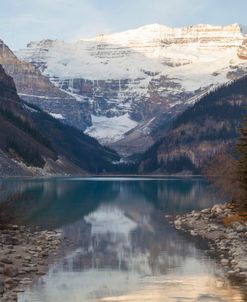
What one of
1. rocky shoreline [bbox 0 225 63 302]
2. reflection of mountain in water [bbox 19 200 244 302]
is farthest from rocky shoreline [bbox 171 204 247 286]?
rocky shoreline [bbox 0 225 63 302]

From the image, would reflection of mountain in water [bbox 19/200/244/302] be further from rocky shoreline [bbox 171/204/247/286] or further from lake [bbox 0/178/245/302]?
rocky shoreline [bbox 171/204/247/286]

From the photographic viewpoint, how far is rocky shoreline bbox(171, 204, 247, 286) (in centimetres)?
4960

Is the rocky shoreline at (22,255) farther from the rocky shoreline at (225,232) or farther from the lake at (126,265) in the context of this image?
the rocky shoreline at (225,232)

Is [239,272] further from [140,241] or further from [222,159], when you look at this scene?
[222,159]

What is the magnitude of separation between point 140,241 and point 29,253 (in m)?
15.8

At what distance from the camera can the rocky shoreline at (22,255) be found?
42125mm

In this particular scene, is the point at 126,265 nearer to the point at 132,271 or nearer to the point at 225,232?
the point at 132,271

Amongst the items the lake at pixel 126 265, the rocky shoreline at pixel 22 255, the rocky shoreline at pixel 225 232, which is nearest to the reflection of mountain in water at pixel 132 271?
the lake at pixel 126 265

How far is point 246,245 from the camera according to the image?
58531 mm

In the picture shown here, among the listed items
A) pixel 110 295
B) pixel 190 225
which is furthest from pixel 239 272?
pixel 190 225

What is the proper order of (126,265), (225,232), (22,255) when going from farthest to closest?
1. (225,232)
2. (22,255)
3. (126,265)

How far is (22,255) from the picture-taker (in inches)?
2094

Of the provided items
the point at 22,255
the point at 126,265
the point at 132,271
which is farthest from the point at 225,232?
the point at 22,255

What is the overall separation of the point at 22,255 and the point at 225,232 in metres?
24.8
